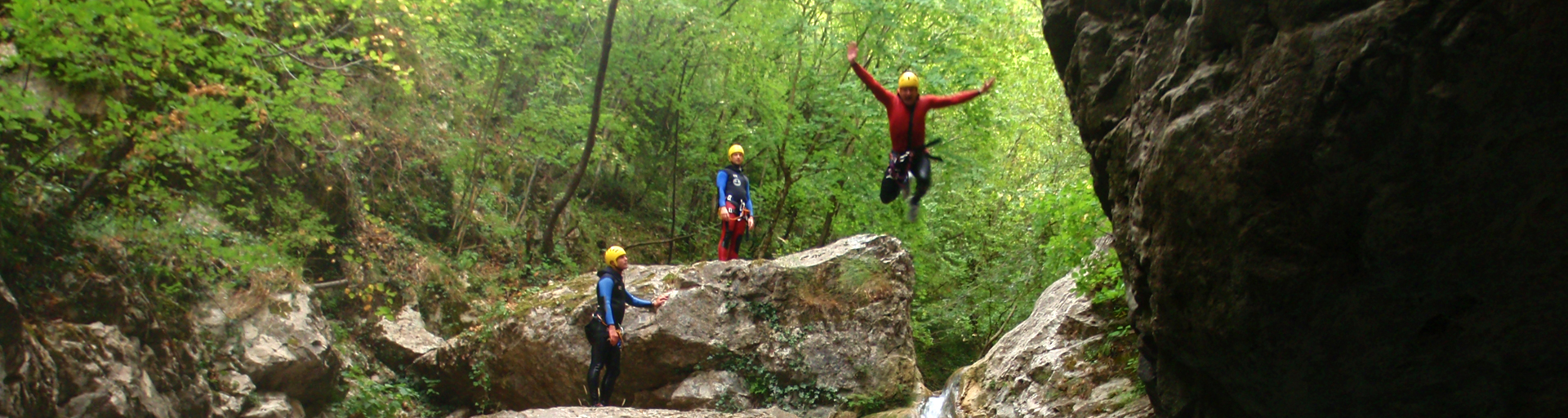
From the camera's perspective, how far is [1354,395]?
4.28 metres

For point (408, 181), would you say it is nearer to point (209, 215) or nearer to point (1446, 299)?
point (209, 215)

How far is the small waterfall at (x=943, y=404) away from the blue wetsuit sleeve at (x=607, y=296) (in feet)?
11.9

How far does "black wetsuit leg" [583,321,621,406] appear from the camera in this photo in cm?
929

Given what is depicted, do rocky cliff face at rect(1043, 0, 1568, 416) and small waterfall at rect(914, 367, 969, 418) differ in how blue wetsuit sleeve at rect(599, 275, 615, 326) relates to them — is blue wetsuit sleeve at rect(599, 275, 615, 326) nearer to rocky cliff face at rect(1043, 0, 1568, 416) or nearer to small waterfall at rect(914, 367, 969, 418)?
small waterfall at rect(914, 367, 969, 418)

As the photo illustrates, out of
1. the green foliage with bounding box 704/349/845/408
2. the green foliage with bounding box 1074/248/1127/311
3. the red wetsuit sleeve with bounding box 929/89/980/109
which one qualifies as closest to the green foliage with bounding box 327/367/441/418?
the green foliage with bounding box 704/349/845/408

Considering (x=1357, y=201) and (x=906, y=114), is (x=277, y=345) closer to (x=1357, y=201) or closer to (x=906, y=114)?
(x=906, y=114)

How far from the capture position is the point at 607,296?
9.09m

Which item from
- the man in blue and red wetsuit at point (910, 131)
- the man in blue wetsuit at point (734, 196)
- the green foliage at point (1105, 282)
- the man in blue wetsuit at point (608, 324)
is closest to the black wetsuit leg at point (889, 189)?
the man in blue and red wetsuit at point (910, 131)

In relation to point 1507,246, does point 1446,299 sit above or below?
below

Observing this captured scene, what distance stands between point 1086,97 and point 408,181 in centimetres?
1203

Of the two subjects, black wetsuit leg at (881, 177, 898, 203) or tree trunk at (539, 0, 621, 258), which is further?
tree trunk at (539, 0, 621, 258)

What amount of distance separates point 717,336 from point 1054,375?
182 inches

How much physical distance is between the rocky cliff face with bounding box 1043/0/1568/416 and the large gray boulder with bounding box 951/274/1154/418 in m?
1.58

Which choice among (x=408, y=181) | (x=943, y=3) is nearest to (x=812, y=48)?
(x=943, y=3)
